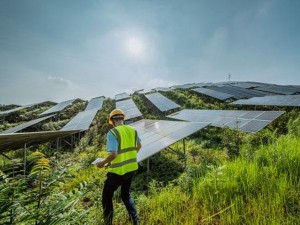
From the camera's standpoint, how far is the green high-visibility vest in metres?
4.34

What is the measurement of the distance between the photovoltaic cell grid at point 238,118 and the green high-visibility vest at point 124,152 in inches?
193

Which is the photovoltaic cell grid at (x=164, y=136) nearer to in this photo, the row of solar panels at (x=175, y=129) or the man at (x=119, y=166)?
the row of solar panels at (x=175, y=129)

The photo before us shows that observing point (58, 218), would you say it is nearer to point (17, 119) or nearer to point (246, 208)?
point (246, 208)

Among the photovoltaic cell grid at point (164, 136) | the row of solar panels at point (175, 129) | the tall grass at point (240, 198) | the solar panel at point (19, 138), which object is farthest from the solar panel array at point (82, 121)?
the tall grass at point (240, 198)

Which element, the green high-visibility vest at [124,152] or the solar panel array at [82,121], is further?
the solar panel array at [82,121]

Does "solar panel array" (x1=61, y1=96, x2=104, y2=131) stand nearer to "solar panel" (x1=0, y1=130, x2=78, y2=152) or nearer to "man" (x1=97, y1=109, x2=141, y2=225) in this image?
"solar panel" (x1=0, y1=130, x2=78, y2=152)

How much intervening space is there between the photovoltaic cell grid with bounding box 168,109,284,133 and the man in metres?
5.01

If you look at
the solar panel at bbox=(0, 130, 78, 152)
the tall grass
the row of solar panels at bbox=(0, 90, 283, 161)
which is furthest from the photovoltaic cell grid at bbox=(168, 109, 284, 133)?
the solar panel at bbox=(0, 130, 78, 152)

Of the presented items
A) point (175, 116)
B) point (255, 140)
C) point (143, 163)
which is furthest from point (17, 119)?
point (255, 140)

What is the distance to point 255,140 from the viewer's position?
9414mm

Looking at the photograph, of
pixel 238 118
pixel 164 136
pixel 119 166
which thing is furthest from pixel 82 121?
pixel 119 166

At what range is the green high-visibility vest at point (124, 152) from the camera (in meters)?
4.34

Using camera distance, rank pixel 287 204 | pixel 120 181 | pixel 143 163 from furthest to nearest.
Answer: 1. pixel 143 163
2. pixel 120 181
3. pixel 287 204

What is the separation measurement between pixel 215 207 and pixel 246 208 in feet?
1.63
